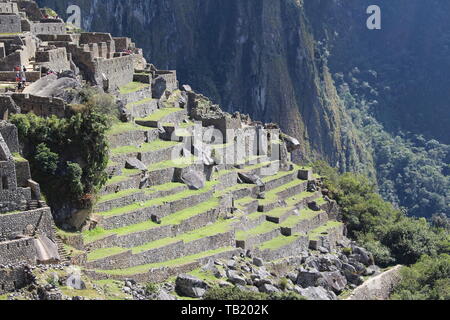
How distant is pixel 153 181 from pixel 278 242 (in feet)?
29.8

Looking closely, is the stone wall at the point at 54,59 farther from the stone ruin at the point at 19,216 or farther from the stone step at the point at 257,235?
the stone step at the point at 257,235

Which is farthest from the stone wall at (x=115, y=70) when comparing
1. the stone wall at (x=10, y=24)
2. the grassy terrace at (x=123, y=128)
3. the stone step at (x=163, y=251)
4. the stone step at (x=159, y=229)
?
the stone step at (x=163, y=251)

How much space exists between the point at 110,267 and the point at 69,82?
32.4 ft

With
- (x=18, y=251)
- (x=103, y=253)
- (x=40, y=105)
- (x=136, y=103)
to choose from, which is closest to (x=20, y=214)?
(x=18, y=251)

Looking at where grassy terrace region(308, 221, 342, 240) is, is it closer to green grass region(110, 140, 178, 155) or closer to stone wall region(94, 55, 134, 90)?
green grass region(110, 140, 178, 155)

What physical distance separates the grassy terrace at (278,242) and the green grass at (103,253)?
12.2 m

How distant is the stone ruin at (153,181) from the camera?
3828 centimetres

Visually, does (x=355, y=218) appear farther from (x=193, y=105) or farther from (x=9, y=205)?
(x=9, y=205)

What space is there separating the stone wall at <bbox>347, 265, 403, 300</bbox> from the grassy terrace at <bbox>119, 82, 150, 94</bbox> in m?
16.9

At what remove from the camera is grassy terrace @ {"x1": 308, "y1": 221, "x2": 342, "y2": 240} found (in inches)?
2305

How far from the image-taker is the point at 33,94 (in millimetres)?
42500

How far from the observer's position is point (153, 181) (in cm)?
4769

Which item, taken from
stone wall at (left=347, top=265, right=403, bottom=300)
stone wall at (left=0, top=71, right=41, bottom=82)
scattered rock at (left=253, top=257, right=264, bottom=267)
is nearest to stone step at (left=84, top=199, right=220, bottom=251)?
scattered rock at (left=253, top=257, right=264, bottom=267)
